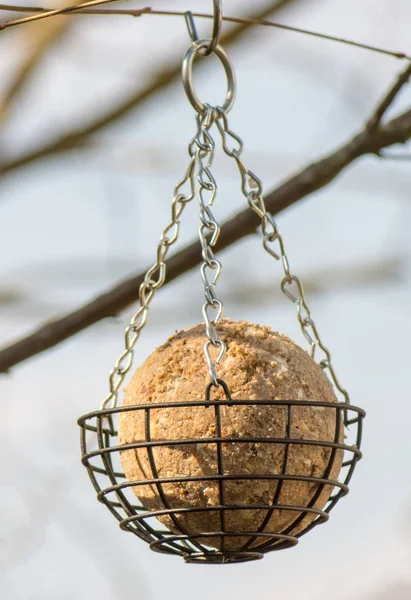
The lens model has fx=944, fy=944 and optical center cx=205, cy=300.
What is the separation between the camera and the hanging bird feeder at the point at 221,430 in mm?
1482

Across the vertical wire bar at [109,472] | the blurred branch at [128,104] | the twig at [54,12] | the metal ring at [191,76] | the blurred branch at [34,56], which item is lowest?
the vertical wire bar at [109,472]

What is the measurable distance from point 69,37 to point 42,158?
71cm

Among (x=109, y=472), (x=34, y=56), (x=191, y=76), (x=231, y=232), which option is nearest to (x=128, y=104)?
(x=34, y=56)

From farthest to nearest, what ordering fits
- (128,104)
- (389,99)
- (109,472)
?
(128,104)
(389,99)
(109,472)

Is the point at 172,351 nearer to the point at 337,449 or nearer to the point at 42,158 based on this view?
the point at 337,449

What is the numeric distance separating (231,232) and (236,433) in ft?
2.31

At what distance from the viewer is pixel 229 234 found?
2.09m

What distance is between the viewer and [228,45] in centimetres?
306

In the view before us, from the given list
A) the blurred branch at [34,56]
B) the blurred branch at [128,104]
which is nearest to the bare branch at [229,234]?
the blurred branch at [128,104]

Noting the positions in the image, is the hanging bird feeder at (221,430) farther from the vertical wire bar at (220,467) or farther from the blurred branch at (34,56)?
the blurred branch at (34,56)

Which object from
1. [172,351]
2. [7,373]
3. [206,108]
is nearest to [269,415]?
[172,351]

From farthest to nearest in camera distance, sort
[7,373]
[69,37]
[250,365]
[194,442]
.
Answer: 1. [69,37]
2. [7,373]
3. [250,365]
4. [194,442]

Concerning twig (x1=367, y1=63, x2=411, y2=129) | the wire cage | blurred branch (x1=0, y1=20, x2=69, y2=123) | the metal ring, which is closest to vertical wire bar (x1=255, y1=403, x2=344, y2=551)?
the wire cage

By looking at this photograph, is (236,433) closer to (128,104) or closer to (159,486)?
(159,486)
